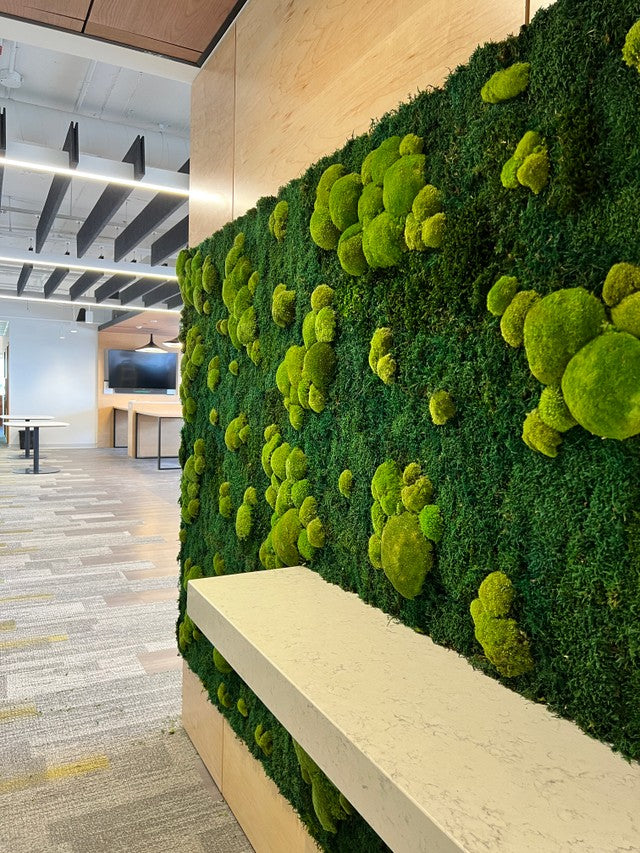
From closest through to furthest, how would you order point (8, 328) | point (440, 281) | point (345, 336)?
1. point (440, 281)
2. point (345, 336)
3. point (8, 328)

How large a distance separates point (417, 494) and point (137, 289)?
31.7 ft

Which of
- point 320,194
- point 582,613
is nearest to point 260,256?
point 320,194

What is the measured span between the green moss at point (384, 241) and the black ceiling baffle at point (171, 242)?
5.48 meters

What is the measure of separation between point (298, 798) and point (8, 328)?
45.8 ft

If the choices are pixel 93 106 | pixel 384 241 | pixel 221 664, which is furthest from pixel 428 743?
pixel 93 106

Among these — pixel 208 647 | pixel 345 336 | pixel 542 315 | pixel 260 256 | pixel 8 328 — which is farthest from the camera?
pixel 8 328

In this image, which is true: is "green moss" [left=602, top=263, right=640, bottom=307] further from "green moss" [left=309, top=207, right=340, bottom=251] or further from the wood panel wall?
"green moss" [left=309, top=207, right=340, bottom=251]

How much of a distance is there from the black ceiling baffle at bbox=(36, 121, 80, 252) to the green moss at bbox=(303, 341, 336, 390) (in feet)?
12.2

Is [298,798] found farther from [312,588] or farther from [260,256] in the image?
[260,256]

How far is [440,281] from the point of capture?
3.44 ft

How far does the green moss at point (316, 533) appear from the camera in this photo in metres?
1.48

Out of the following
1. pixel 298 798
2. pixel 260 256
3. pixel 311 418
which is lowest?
pixel 298 798

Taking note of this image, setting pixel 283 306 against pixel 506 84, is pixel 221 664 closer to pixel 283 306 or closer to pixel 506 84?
pixel 283 306

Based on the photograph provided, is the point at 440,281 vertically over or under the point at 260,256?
under
